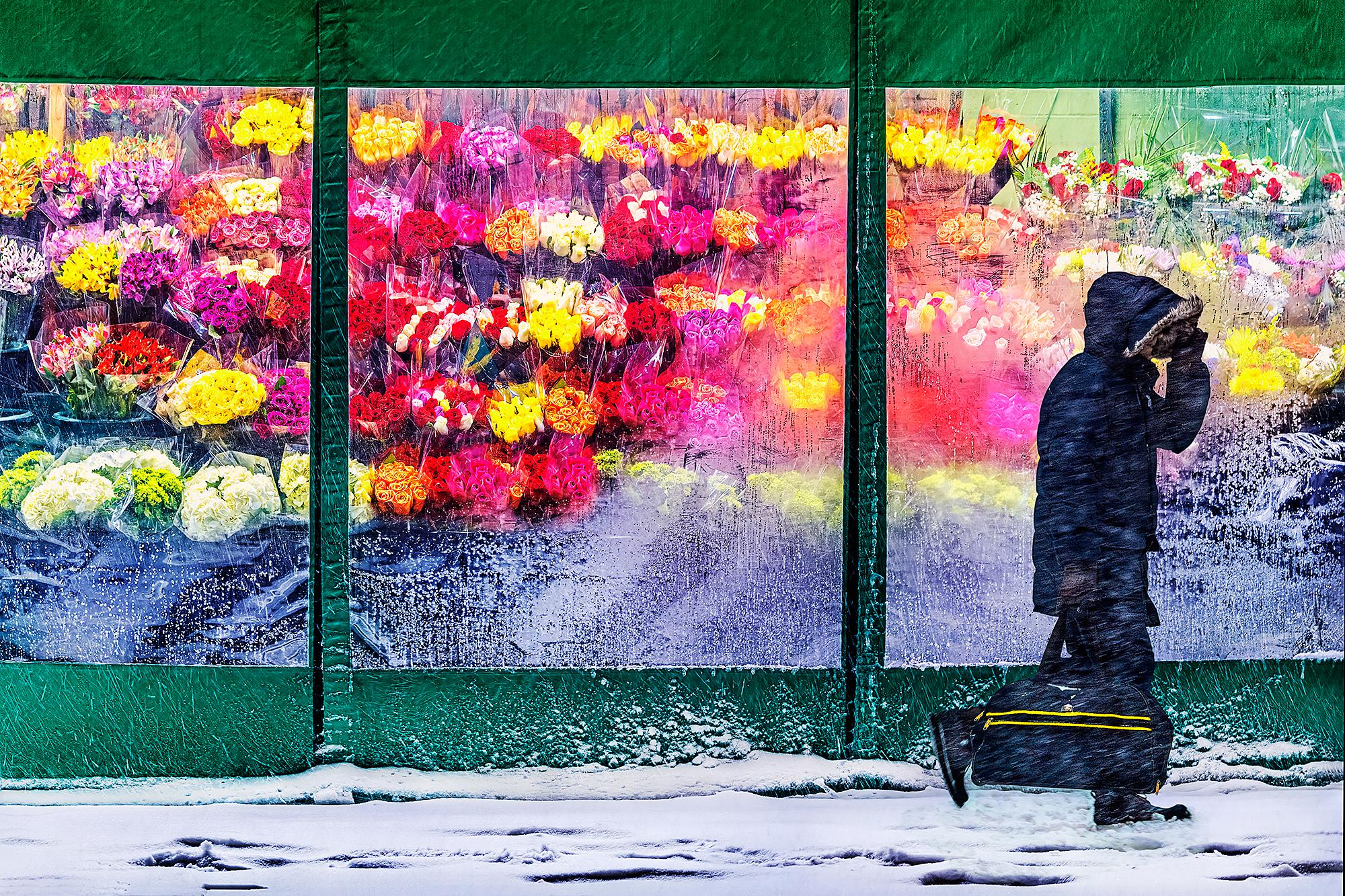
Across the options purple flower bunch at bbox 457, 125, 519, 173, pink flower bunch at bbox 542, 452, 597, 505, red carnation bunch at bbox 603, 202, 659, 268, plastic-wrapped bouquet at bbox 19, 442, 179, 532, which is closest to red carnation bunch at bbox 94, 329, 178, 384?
plastic-wrapped bouquet at bbox 19, 442, 179, 532

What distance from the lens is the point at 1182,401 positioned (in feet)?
13.6

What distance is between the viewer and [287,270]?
441cm

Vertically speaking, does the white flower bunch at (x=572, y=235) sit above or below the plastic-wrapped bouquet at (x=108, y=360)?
above

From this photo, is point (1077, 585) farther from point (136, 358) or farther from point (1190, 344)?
point (136, 358)

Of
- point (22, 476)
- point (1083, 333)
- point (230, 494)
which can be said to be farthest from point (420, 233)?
point (1083, 333)

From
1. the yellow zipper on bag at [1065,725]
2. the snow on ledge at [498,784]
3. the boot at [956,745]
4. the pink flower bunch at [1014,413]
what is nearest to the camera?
the yellow zipper on bag at [1065,725]

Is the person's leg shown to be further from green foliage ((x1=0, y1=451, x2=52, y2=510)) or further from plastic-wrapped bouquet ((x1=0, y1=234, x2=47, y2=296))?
plastic-wrapped bouquet ((x1=0, y1=234, x2=47, y2=296))

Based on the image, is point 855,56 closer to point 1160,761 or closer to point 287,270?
point 287,270

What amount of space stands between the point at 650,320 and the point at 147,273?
1.98 meters

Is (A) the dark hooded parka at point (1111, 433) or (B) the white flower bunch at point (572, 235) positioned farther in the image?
(B) the white flower bunch at point (572, 235)

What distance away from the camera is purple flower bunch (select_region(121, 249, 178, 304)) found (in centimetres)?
440

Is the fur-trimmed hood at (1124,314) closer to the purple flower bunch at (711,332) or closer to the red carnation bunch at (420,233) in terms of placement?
the purple flower bunch at (711,332)

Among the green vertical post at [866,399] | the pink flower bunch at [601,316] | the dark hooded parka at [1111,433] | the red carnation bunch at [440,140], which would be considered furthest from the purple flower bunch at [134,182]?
the dark hooded parka at [1111,433]

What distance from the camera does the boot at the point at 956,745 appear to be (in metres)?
4.19
